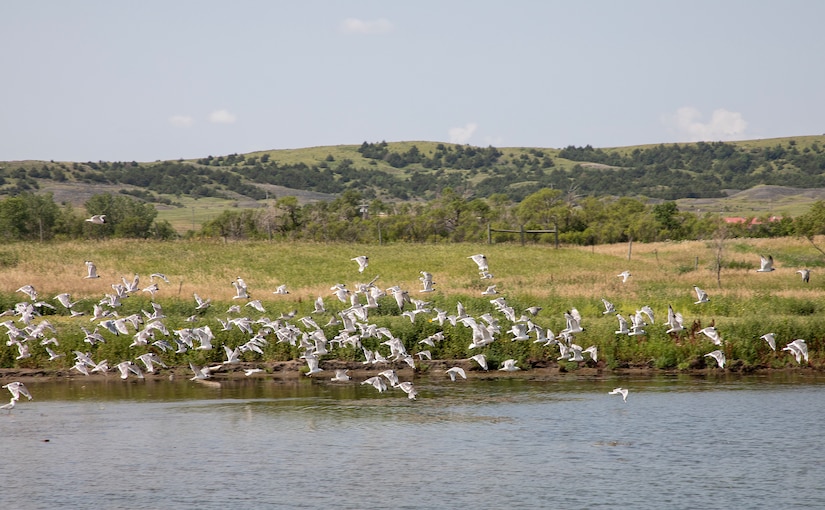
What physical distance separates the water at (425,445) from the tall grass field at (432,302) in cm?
142

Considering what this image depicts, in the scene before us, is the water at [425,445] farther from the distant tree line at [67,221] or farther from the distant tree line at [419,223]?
the distant tree line at [419,223]

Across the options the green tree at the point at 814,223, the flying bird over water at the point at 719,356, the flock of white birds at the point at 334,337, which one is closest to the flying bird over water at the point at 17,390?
the flock of white birds at the point at 334,337

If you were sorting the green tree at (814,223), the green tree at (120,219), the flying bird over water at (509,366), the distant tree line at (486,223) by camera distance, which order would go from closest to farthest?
the flying bird over water at (509,366)
the green tree at (814,223)
the green tree at (120,219)
the distant tree line at (486,223)

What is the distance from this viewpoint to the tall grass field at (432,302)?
38688 millimetres

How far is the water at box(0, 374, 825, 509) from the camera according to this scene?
971 inches

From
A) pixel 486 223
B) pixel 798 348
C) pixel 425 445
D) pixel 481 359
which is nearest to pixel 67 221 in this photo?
pixel 486 223

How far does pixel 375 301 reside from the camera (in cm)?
4109

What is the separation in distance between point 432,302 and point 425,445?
1606 cm

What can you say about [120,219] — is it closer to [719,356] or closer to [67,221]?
[67,221]

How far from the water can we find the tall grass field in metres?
1.42


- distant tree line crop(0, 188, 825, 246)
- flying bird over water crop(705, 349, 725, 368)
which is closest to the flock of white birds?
flying bird over water crop(705, 349, 725, 368)

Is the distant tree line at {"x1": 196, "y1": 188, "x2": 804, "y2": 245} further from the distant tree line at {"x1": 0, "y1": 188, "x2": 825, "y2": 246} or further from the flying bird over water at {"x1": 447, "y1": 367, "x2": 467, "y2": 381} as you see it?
the flying bird over water at {"x1": 447, "y1": 367, "x2": 467, "y2": 381}

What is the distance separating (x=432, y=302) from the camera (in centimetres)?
4500

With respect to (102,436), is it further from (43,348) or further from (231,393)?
(43,348)
